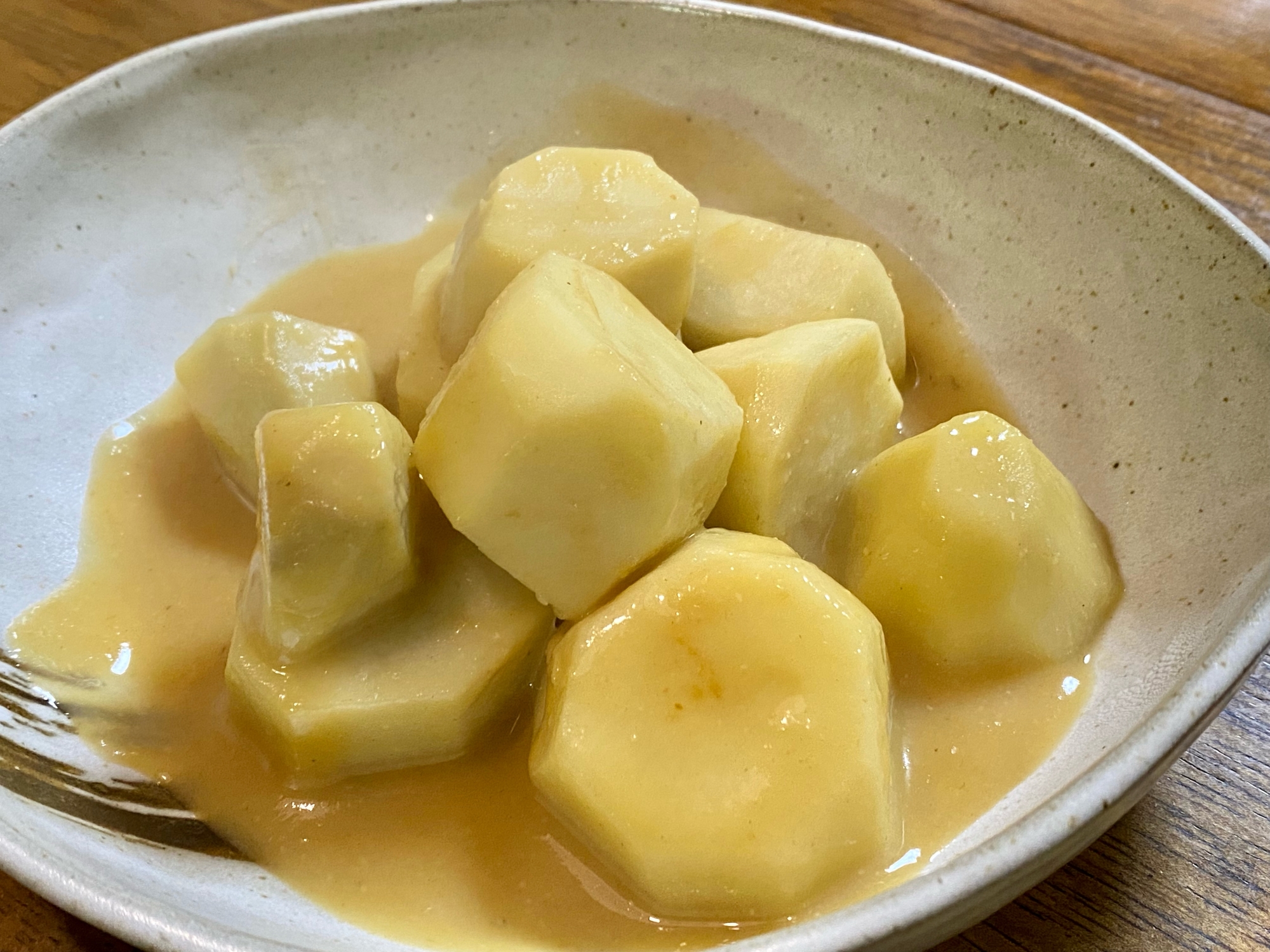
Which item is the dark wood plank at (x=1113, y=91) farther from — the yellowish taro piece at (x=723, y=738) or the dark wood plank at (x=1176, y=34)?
the yellowish taro piece at (x=723, y=738)

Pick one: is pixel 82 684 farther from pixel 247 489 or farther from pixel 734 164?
pixel 734 164

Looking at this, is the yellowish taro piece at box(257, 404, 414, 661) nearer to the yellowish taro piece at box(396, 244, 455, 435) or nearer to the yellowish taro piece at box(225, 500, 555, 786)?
the yellowish taro piece at box(225, 500, 555, 786)

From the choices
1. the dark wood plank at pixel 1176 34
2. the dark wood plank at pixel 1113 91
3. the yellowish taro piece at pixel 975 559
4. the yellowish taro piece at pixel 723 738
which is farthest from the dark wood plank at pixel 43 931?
the dark wood plank at pixel 1176 34

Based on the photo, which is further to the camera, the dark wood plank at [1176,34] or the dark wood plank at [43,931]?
the dark wood plank at [1176,34]

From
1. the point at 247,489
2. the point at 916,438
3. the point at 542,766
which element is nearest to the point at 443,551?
the point at 542,766

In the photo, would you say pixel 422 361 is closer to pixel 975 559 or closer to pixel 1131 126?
pixel 975 559

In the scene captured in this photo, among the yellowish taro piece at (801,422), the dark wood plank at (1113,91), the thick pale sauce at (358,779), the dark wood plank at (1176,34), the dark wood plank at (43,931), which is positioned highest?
the dark wood plank at (1176,34)
